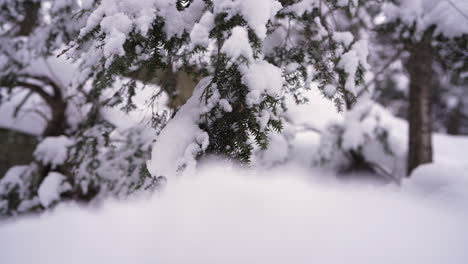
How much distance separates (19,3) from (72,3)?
109 centimetres

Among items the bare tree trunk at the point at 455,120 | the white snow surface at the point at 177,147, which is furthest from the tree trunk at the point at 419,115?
the bare tree trunk at the point at 455,120

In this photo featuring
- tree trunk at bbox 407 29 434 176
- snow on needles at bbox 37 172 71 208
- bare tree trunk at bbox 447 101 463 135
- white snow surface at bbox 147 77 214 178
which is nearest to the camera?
white snow surface at bbox 147 77 214 178

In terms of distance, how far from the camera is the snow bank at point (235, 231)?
1.80 m

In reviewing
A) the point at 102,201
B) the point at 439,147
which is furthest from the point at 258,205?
the point at 439,147

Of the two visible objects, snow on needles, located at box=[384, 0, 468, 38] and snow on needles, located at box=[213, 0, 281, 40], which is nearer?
snow on needles, located at box=[213, 0, 281, 40]

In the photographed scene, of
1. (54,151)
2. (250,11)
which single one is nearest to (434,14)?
(250,11)

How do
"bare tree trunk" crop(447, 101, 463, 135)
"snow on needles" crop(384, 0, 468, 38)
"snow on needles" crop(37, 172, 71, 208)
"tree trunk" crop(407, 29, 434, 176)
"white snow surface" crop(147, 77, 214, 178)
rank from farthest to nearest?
1. "bare tree trunk" crop(447, 101, 463, 135)
2. "tree trunk" crop(407, 29, 434, 176)
3. "snow on needles" crop(37, 172, 71, 208)
4. "snow on needles" crop(384, 0, 468, 38)
5. "white snow surface" crop(147, 77, 214, 178)

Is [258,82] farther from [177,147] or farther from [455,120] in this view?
[455,120]

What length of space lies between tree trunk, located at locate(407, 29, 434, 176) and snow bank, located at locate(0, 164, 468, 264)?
2968 millimetres

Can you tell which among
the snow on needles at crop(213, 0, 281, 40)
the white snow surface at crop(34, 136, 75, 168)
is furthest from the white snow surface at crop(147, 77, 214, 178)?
the white snow surface at crop(34, 136, 75, 168)

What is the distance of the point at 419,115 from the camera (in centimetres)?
548

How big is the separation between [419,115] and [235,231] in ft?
16.5

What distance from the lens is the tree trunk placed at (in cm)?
513

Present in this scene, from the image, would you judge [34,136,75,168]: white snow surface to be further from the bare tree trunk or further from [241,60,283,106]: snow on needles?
the bare tree trunk
